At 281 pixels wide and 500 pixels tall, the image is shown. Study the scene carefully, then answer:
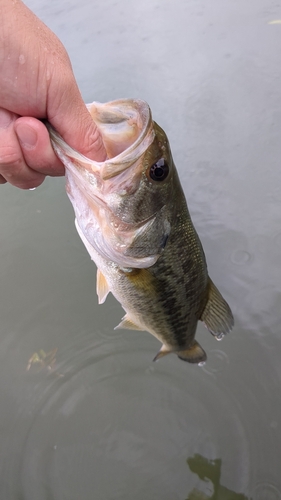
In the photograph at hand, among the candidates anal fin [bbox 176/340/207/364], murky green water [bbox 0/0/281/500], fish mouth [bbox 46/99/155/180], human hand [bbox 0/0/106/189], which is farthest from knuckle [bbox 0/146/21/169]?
murky green water [bbox 0/0/281/500]

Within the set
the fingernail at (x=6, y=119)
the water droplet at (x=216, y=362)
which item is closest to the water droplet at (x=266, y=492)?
the water droplet at (x=216, y=362)

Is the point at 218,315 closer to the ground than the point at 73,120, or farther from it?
closer to the ground

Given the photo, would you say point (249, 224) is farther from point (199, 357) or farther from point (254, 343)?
point (199, 357)

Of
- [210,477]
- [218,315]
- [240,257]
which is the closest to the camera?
[218,315]

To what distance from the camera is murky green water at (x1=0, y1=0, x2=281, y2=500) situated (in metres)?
2.38

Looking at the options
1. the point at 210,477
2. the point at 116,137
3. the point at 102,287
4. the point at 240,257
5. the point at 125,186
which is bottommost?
the point at 210,477

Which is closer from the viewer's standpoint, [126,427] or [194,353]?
[194,353]

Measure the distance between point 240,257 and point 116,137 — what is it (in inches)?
64.6

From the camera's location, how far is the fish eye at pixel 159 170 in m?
1.33

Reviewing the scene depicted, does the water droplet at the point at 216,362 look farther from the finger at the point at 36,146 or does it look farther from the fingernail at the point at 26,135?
the fingernail at the point at 26,135

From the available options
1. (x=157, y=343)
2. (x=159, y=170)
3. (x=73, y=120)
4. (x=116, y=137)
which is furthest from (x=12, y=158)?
(x=157, y=343)

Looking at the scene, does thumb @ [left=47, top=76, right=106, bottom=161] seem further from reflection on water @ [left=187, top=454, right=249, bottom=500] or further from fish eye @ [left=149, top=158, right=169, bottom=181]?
reflection on water @ [left=187, top=454, right=249, bottom=500]

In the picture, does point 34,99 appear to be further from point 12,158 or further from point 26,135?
point 12,158

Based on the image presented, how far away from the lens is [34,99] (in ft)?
3.80
